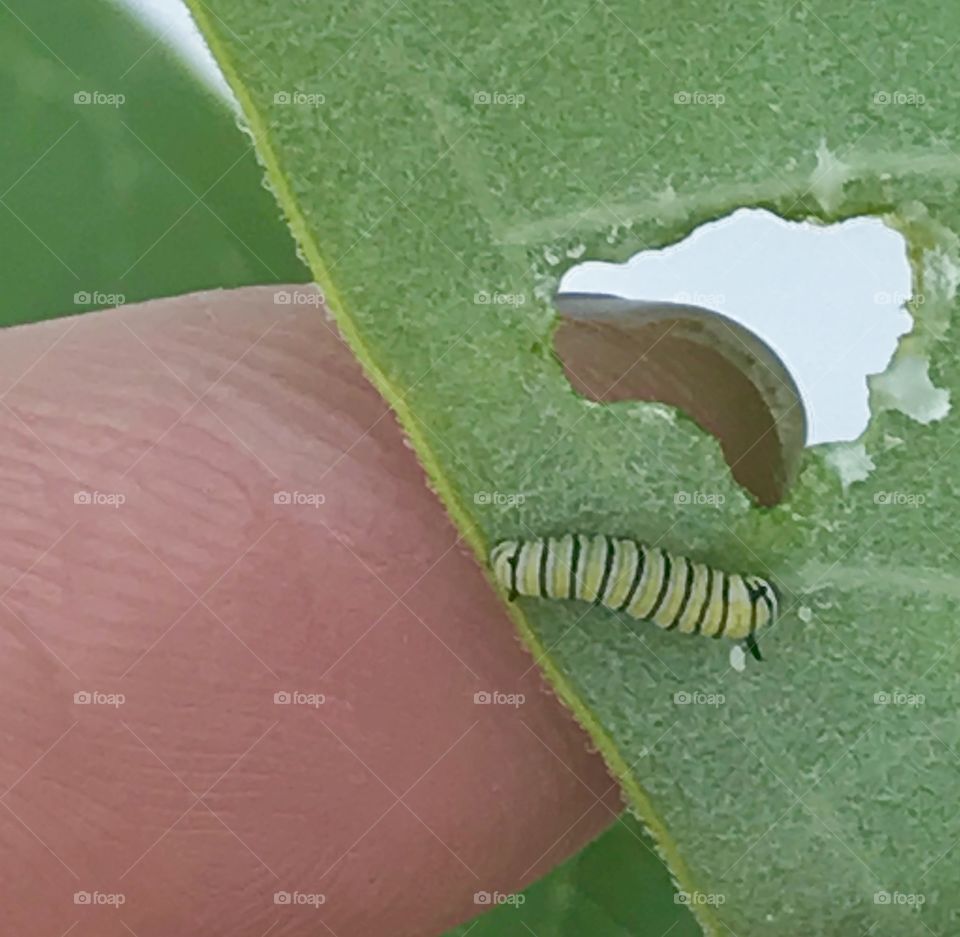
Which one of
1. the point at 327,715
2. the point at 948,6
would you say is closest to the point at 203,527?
the point at 327,715

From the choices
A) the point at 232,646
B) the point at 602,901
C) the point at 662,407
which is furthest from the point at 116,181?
the point at 602,901

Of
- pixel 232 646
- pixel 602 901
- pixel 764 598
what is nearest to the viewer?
pixel 764 598

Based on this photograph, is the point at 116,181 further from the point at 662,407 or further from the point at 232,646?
the point at 662,407

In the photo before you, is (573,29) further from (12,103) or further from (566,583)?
(12,103)

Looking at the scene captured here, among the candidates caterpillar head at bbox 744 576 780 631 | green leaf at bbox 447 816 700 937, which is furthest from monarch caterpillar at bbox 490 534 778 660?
green leaf at bbox 447 816 700 937

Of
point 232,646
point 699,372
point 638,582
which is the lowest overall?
point 232,646

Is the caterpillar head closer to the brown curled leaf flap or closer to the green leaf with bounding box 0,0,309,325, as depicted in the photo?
the brown curled leaf flap

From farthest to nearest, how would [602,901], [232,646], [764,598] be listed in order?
1. [602,901]
2. [232,646]
3. [764,598]

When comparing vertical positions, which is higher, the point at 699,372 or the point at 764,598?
the point at 699,372
